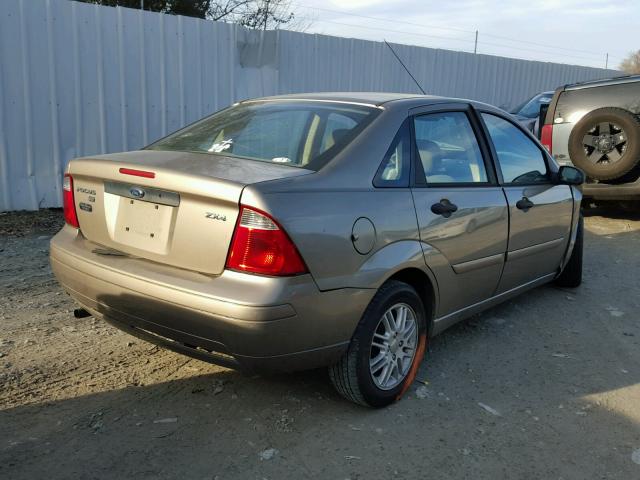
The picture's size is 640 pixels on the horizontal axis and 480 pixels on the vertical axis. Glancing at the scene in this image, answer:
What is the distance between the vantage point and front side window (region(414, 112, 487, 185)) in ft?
11.3

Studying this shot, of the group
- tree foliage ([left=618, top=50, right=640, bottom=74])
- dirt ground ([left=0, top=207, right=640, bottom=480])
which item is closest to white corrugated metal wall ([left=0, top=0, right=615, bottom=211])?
dirt ground ([left=0, top=207, right=640, bottom=480])

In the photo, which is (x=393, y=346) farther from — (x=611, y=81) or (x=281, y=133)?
(x=611, y=81)

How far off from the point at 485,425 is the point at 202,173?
190 cm

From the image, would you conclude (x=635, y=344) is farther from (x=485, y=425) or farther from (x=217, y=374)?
(x=217, y=374)

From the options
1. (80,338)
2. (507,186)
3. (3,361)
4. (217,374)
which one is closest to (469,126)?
(507,186)

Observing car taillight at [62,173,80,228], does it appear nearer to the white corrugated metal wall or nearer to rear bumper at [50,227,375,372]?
rear bumper at [50,227,375,372]

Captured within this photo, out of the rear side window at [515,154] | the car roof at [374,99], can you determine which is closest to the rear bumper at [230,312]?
the car roof at [374,99]

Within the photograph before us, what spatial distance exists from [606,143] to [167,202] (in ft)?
20.2

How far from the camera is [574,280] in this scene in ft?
17.3

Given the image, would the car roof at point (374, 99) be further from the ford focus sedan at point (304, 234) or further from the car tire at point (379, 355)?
the car tire at point (379, 355)

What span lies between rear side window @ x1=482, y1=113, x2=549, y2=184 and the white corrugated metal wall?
520cm

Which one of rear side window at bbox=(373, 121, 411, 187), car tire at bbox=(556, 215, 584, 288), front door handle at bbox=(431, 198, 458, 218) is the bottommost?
car tire at bbox=(556, 215, 584, 288)

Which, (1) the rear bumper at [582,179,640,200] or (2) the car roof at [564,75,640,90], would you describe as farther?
(2) the car roof at [564,75,640,90]

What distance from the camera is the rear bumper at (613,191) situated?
7.39 meters
